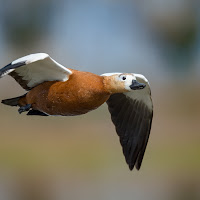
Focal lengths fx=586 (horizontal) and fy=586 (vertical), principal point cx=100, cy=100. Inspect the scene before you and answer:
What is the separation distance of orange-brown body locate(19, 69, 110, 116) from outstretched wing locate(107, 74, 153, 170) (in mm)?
920

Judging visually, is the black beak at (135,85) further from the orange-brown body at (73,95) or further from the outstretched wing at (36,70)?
the outstretched wing at (36,70)

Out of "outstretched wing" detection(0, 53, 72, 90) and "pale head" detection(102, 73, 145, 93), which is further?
"pale head" detection(102, 73, 145, 93)

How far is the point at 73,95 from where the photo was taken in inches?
233

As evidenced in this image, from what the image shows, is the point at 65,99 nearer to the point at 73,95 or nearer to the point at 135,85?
the point at 73,95

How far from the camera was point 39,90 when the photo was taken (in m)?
6.21

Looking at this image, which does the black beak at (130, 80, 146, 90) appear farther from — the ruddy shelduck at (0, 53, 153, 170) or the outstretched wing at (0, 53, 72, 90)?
the outstretched wing at (0, 53, 72, 90)

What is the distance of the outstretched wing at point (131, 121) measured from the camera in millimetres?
6910

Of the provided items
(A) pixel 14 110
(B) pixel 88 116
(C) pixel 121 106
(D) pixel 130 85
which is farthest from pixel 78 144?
(D) pixel 130 85

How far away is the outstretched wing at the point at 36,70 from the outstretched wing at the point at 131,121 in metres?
1.02

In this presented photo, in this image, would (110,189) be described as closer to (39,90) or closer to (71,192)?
(71,192)

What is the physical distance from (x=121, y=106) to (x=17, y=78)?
51.8 inches

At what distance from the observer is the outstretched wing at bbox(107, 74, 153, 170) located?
691 cm

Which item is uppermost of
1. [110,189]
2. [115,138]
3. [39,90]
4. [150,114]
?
[39,90]

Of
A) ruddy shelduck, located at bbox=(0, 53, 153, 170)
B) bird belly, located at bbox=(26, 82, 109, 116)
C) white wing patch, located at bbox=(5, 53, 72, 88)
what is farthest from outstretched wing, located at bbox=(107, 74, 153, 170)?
white wing patch, located at bbox=(5, 53, 72, 88)
